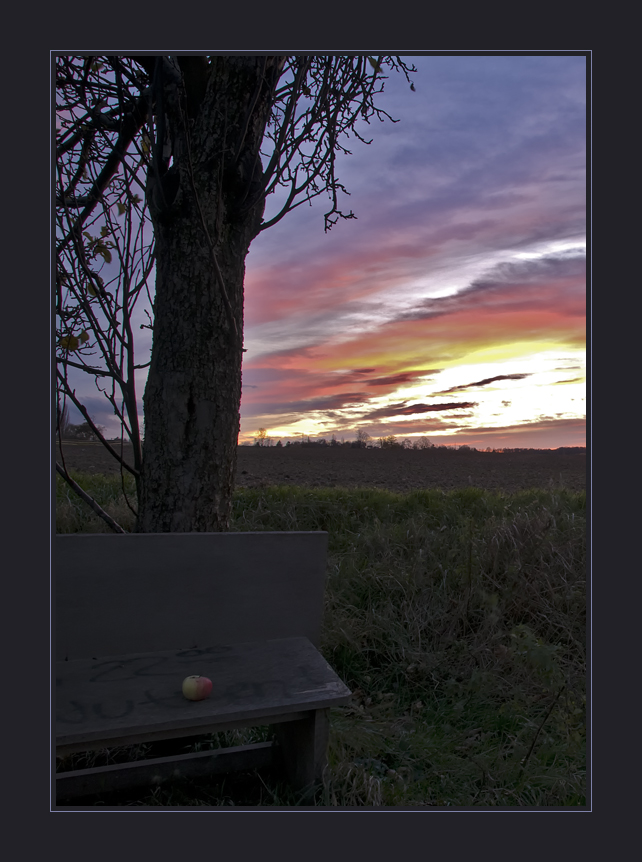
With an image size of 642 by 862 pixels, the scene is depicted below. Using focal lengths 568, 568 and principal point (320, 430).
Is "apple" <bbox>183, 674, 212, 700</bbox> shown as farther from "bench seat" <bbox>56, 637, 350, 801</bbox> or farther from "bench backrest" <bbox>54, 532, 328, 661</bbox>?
"bench backrest" <bbox>54, 532, 328, 661</bbox>

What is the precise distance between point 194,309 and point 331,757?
2.03 meters

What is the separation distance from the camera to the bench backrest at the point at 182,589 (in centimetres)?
216

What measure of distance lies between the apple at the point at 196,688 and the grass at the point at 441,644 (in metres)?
0.52

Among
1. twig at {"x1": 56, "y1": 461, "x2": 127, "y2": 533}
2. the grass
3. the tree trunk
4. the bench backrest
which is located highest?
the tree trunk

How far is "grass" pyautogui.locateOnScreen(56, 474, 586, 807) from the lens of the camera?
2.29 metres

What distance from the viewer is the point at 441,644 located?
3.54 m

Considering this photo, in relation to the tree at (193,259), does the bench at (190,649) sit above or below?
below

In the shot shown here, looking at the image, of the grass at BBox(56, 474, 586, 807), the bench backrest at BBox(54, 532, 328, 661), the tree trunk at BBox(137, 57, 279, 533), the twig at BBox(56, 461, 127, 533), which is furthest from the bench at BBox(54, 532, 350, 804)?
the twig at BBox(56, 461, 127, 533)

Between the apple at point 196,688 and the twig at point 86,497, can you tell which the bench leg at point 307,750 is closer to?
the apple at point 196,688

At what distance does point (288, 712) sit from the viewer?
1.93m

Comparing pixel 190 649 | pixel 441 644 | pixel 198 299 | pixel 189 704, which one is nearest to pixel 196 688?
pixel 189 704

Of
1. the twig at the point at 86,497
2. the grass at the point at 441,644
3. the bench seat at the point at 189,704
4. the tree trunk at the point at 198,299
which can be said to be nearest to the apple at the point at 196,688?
the bench seat at the point at 189,704

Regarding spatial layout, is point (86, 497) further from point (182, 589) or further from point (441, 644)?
point (441, 644)

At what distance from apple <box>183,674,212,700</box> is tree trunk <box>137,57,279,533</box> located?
36.6 inches
